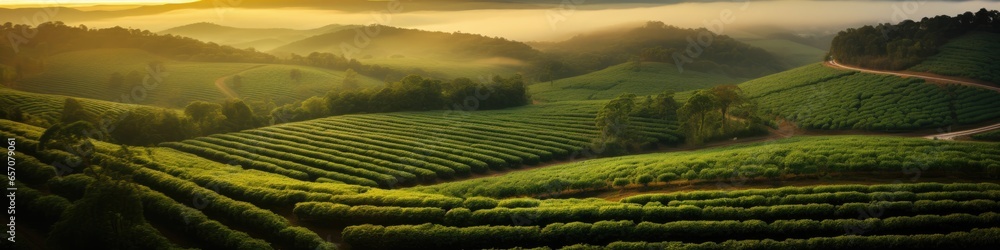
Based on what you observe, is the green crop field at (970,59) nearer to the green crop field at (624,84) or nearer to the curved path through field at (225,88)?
the green crop field at (624,84)

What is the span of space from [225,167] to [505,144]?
84.0 feet

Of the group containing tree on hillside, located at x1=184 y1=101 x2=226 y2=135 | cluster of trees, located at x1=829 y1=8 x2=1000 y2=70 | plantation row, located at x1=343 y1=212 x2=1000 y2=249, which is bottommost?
plantation row, located at x1=343 y1=212 x2=1000 y2=249

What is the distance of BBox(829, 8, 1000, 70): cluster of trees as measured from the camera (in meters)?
78.4

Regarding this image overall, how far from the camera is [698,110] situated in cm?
5738

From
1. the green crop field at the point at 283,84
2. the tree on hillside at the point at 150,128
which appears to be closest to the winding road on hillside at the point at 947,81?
the tree on hillside at the point at 150,128

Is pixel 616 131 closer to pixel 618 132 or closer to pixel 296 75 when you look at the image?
pixel 618 132

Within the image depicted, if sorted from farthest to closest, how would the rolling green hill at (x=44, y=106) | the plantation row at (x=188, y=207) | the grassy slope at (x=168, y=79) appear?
the grassy slope at (x=168, y=79) → the rolling green hill at (x=44, y=106) → the plantation row at (x=188, y=207)

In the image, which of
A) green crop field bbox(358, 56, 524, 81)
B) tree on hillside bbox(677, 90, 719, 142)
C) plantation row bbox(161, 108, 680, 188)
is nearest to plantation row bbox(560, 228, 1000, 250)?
plantation row bbox(161, 108, 680, 188)

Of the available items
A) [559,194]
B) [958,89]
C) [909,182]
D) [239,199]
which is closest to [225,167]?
[239,199]

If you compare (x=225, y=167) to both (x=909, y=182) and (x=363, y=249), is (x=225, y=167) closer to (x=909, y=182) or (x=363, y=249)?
(x=363, y=249)

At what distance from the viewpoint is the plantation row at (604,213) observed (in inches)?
1022

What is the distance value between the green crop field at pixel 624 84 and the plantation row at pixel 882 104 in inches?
1586

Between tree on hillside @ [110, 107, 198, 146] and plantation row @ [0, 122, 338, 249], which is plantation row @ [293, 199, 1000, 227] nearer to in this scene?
plantation row @ [0, 122, 338, 249]

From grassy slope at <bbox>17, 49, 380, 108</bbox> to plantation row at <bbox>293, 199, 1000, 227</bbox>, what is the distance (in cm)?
8720
